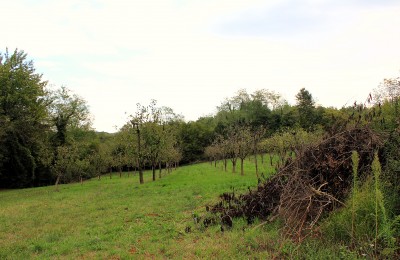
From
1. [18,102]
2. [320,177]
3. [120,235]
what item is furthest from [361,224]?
[18,102]

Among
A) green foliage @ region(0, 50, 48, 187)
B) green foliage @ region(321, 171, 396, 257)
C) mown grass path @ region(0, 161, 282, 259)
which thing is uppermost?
green foliage @ region(0, 50, 48, 187)

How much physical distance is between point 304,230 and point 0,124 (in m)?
21.4

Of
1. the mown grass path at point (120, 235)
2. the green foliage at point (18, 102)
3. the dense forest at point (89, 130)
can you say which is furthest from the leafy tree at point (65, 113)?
the mown grass path at point (120, 235)

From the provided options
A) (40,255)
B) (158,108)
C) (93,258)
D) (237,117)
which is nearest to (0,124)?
(158,108)

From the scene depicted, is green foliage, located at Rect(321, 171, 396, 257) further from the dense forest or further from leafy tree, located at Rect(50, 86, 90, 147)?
leafy tree, located at Rect(50, 86, 90, 147)

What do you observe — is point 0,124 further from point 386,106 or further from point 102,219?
point 386,106

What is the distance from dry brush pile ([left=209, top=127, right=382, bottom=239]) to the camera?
201 inches

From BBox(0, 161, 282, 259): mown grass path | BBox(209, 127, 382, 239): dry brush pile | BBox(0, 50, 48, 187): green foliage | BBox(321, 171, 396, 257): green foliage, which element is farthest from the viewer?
BBox(0, 50, 48, 187): green foliage

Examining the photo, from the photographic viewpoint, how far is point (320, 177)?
5617 millimetres

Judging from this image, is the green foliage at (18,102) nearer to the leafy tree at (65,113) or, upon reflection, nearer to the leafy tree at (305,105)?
the leafy tree at (65,113)

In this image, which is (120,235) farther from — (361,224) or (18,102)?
(18,102)

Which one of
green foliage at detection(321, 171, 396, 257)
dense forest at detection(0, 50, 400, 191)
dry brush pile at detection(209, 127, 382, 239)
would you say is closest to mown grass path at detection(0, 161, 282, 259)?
dry brush pile at detection(209, 127, 382, 239)

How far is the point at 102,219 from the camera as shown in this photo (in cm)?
968

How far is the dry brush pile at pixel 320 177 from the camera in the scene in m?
5.11
